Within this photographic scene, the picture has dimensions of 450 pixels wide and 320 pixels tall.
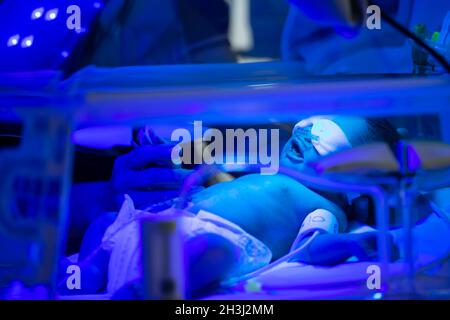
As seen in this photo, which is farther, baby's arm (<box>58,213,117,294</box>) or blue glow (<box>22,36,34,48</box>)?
blue glow (<box>22,36,34,48</box>)

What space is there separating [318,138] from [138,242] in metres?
0.30

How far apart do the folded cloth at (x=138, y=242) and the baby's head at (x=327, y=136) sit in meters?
0.11

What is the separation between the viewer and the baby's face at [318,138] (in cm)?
67

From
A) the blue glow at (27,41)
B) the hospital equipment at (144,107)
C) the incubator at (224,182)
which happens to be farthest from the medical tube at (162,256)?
the blue glow at (27,41)

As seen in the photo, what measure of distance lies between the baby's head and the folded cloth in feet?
0.38

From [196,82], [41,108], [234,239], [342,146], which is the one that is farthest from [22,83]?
[342,146]

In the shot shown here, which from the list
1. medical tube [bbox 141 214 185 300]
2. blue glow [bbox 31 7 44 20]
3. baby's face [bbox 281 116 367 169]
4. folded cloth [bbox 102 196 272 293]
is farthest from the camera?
blue glow [bbox 31 7 44 20]

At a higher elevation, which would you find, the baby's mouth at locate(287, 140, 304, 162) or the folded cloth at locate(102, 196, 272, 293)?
the baby's mouth at locate(287, 140, 304, 162)

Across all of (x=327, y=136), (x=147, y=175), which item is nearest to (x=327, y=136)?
(x=327, y=136)

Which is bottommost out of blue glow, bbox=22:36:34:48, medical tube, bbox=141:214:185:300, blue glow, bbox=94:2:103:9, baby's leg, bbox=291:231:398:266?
medical tube, bbox=141:214:185:300

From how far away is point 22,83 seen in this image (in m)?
0.55

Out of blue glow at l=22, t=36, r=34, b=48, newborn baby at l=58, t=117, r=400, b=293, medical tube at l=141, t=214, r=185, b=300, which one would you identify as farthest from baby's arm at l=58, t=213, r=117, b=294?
blue glow at l=22, t=36, r=34, b=48

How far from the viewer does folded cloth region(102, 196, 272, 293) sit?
1.85ft

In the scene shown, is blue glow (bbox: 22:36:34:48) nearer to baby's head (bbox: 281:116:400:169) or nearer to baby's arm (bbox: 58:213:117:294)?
baby's arm (bbox: 58:213:117:294)
